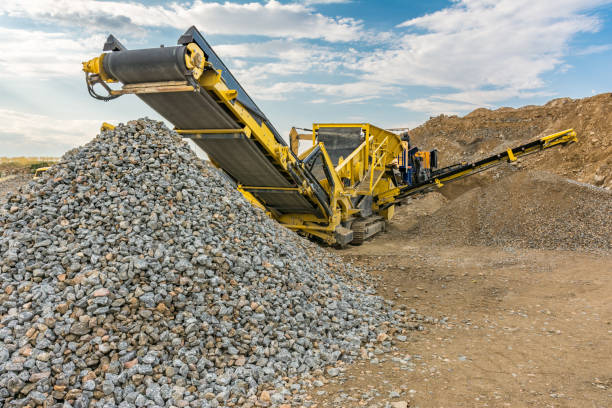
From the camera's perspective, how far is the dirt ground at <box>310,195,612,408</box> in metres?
3.76

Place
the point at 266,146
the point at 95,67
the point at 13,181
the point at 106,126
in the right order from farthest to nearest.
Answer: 1. the point at 13,181
2. the point at 266,146
3. the point at 106,126
4. the point at 95,67

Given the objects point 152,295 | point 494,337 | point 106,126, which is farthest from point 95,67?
point 494,337

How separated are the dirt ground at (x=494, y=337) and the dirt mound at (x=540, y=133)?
1084 cm

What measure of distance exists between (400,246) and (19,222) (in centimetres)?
884

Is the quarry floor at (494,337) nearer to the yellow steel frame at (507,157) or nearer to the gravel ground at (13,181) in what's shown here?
the yellow steel frame at (507,157)

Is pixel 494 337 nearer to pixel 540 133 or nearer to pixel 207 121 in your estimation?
pixel 207 121

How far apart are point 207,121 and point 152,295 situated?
12.5 ft

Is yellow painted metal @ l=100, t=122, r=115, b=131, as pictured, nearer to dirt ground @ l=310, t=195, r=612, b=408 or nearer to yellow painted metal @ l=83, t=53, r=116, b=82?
yellow painted metal @ l=83, t=53, r=116, b=82

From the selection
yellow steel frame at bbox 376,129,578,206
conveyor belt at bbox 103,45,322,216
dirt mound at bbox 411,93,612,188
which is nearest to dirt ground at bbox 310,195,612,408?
conveyor belt at bbox 103,45,322,216

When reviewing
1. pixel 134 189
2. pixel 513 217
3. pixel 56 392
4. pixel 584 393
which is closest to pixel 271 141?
pixel 134 189

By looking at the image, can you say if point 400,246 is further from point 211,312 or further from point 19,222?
point 19,222

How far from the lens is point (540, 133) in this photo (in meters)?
26.6

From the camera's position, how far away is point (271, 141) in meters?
7.65

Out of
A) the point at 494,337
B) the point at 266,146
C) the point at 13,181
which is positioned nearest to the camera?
the point at 494,337
